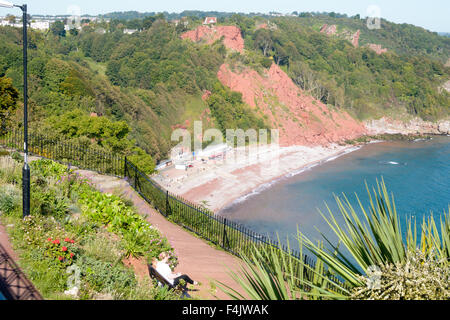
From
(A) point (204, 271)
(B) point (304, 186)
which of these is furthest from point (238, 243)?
(B) point (304, 186)

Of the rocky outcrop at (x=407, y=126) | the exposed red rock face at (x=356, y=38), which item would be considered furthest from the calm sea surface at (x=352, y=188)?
the exposed red rock face at (x=356, y=38)

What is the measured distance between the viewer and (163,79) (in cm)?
6400

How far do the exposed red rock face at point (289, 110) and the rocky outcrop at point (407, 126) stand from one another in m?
4.50

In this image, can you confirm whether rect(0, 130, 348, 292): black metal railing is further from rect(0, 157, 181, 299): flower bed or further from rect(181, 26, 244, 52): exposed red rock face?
rect(181, 26, 244, 52): exposed red rock face

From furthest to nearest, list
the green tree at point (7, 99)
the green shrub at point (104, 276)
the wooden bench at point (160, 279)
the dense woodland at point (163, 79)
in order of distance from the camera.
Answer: the dense woodland at point (163, 79) → the green tree at point (7, 99) → the wooden bench at point (160, 279) → the green shrub at point (104, 276)

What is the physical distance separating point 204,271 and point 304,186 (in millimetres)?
34987

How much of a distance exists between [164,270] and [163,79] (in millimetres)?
59214

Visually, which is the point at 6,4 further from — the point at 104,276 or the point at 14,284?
the point at 104,276

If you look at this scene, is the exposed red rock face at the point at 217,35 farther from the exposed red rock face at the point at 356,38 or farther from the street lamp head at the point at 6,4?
the street lamp head at the point at 6,4

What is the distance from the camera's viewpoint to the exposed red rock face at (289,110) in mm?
64000

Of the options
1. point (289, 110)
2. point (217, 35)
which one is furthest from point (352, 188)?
point (217, 35)

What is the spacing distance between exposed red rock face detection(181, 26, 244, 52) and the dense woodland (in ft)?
8.12

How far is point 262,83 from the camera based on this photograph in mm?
69875

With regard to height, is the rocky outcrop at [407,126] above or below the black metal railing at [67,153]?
below
